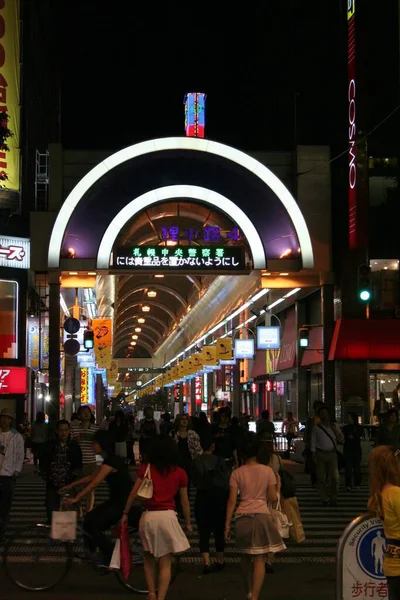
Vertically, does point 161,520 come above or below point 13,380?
below

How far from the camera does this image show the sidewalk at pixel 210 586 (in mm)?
10484

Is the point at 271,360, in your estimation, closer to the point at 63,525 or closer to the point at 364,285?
the point at 364,285

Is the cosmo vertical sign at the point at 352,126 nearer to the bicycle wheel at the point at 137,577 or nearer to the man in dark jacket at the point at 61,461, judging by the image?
the man in dark jacket at the point at 61,461

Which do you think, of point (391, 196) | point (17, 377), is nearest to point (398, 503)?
point (391, 196)

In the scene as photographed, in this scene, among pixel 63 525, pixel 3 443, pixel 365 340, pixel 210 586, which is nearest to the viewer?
pixel 63 525

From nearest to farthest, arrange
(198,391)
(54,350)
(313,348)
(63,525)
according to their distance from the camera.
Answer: (63,525) < (54,350) < (313,348) < (198,391)

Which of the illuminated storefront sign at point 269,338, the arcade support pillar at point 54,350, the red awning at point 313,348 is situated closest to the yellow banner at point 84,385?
the illuminated storefront sign at point 269,338

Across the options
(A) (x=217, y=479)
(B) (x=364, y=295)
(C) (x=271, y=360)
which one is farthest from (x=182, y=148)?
(C) (x=271, y=360)

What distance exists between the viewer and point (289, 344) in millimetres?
40219

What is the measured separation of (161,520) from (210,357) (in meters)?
38.3

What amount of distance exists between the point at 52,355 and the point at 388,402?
10860 mm

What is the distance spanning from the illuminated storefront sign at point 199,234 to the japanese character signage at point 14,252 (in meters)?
6.37

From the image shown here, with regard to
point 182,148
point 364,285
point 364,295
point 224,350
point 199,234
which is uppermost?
point 182,148

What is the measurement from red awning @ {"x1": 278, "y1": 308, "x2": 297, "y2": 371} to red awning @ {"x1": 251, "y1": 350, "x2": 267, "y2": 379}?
4.61 metres
